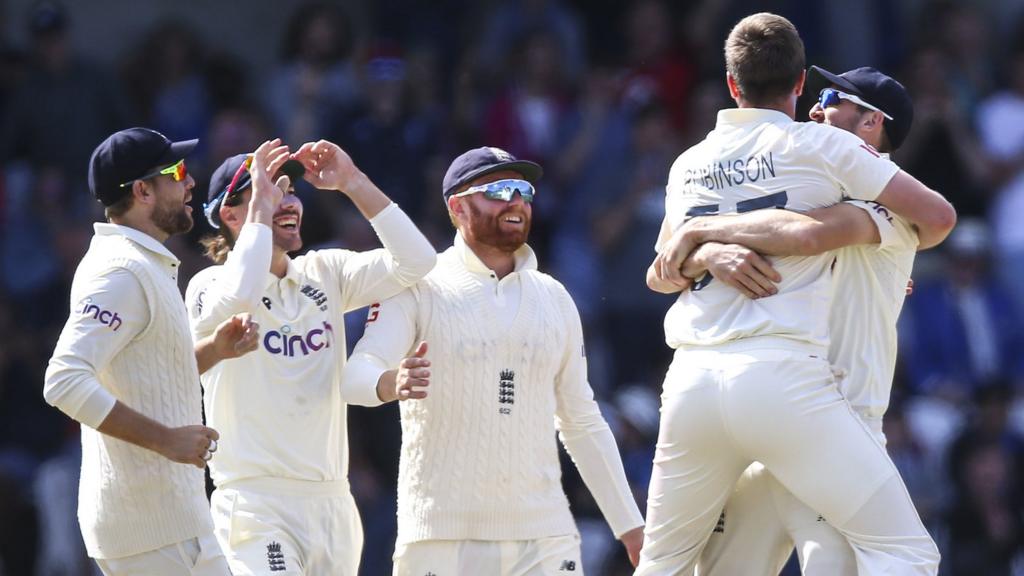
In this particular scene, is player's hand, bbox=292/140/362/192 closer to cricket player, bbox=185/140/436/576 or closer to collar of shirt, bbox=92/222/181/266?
cricket player, bbox=185/140/436/576

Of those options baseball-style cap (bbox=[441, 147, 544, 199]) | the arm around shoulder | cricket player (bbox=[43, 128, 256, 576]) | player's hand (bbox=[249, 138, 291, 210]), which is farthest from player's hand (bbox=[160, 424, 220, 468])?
the arm around shoulder

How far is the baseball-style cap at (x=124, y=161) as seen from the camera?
21.4 ft

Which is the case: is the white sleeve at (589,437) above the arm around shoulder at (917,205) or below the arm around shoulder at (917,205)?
below

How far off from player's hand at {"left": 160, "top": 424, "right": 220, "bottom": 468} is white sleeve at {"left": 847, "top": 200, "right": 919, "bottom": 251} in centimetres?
236

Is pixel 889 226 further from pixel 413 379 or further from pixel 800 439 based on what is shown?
pixel 413 379

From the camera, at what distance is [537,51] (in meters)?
13.0

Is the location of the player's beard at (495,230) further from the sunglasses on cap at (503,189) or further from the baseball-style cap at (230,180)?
the baseball-style cap at (230,180)

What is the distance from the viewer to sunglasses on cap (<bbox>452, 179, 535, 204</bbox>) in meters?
6.98

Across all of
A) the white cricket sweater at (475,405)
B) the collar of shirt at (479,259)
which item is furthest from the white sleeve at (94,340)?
the collar of shirt at (479,259)

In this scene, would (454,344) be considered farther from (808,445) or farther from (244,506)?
(808,445)

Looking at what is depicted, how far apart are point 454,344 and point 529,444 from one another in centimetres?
48

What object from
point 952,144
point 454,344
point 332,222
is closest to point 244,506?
point 454,344

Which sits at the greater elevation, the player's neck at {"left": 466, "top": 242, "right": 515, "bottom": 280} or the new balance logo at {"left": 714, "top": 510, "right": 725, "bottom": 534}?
Result: the player's neck at {"left": 466, "top": 242, "right": 515, "bottom": 280}

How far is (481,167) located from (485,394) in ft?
2.91
